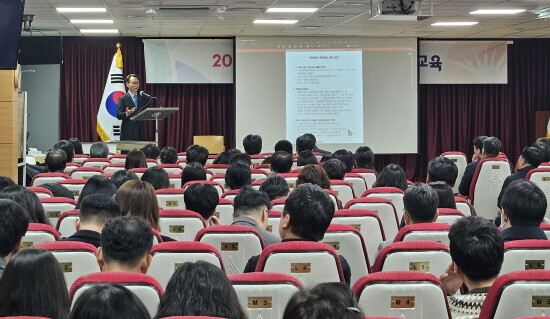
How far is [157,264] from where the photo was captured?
3.93 metres

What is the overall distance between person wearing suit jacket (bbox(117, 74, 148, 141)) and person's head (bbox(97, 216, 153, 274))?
376 inches

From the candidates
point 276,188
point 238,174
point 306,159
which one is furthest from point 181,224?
point 306,159

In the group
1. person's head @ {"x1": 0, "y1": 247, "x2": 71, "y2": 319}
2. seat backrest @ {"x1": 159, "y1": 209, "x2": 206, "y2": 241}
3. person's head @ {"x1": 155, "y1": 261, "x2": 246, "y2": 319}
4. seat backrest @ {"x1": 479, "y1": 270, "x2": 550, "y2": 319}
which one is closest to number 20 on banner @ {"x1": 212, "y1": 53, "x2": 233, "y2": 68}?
seat backrest @ {"x1": 159, "y1": 209, "x2": 206, "y2": 241}

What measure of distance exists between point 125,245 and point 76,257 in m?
0.33

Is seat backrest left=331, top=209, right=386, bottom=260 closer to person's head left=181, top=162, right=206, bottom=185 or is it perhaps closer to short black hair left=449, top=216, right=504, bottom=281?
short black hair left=449, top=216, right=504, bottom=281

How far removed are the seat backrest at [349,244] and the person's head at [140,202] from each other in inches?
42.9

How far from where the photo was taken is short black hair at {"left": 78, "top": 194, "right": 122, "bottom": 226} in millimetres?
4629

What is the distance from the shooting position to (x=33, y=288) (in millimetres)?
2768

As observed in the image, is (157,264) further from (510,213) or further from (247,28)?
(247,28)

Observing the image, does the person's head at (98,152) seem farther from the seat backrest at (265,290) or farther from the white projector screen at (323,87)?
the seat backrest at (265,290)

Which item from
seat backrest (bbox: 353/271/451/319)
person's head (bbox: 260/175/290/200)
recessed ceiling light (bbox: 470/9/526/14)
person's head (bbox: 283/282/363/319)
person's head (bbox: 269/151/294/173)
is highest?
recessed ceiling light (bbox: 470/9/526/14)

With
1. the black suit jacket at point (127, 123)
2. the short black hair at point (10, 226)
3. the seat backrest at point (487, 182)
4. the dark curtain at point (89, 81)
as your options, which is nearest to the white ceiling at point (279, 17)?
the dark curtain at point (89, 81)

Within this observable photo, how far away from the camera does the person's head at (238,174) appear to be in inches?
278

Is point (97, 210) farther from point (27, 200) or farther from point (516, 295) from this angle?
point (516, 295)
